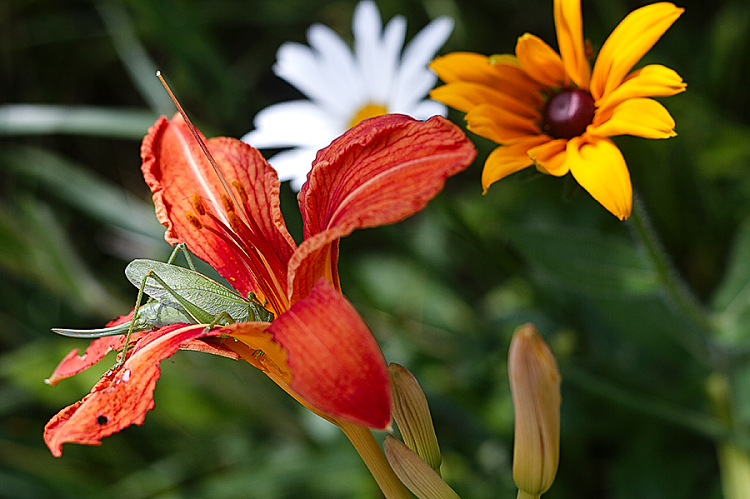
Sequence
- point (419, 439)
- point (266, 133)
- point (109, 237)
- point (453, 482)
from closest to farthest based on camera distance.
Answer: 1. point (419, 439)
2. point (266, 133)
3. point (453, 482)
4. point (109, 237)

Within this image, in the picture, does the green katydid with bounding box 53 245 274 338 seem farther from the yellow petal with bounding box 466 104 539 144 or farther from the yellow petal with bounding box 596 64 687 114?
the yellow petal with bounding box 596 64 687 114

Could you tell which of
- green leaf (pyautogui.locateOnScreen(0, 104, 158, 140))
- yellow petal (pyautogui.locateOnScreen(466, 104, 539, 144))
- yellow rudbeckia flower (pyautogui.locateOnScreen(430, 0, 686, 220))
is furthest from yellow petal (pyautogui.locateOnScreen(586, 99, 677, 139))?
green leaf (pyautogui.locateOnScreen(0, 104, 158, 140))

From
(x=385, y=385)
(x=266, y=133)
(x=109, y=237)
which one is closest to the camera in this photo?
(x=385, y=385)

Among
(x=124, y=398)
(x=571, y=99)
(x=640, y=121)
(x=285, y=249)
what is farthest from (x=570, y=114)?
(x=124, y=398)

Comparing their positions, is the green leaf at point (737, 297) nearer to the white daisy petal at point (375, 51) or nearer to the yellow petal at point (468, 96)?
the yellow petal at point (468, 96)

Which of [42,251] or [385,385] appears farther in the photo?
[42,251]

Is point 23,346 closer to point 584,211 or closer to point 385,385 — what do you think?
point 584,211

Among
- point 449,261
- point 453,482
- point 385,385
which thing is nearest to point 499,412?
point 453,482
